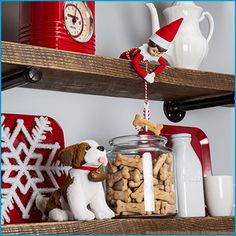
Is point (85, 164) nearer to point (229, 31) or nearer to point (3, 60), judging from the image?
point (3, 60)

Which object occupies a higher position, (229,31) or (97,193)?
(229,31)

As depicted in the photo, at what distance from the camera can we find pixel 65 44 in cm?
130

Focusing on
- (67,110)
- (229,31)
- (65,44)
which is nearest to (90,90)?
(67,110)

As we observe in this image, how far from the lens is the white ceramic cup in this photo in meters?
1.53

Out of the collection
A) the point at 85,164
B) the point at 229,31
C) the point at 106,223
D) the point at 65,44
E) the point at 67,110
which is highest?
the point at 229,31

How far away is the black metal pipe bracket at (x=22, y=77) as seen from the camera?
118 cm

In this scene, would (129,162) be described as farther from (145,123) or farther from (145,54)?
(145,54)

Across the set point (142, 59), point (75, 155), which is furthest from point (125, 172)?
point (142, 59)

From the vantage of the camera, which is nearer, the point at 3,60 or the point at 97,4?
the point at 3,60

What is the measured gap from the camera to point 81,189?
127cm

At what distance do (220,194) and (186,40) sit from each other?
0.39 m

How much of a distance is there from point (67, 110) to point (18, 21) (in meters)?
0.24

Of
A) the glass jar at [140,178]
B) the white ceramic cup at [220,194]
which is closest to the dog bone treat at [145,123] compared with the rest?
the glass jar at [140,178]

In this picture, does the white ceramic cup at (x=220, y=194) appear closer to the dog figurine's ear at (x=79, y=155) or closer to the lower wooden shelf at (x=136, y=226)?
the lower wooden shelf at (x=136, y=226)
